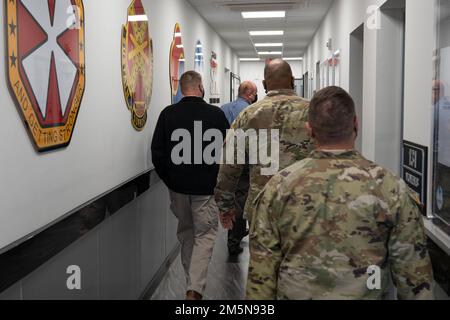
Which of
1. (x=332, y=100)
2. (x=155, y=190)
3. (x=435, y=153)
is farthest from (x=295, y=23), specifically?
(x=332, y=100)

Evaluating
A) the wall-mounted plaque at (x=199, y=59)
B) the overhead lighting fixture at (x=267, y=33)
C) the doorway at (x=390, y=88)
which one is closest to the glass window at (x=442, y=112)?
the doorway at (x=390, y=88)

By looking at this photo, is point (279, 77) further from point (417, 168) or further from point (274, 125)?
point (417, 168)

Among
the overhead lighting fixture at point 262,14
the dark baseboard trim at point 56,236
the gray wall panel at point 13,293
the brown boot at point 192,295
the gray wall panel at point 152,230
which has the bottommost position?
the brown boot at point 192,295

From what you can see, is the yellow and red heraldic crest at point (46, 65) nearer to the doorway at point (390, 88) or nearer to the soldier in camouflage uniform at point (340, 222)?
the soldier in camouflage uniform at point (340, 222)

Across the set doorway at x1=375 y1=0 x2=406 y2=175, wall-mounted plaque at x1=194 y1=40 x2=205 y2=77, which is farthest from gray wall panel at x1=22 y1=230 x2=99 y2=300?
wall-mounted plaque at x1=194 y1=40 x2=205 y2=77

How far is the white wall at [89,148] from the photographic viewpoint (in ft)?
6.06

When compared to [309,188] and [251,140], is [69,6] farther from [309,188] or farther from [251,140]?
[309,188]

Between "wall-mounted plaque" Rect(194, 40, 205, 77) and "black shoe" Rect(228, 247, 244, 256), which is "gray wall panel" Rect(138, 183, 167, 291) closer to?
"black shoe" Rect(228, 247, 244, 256)

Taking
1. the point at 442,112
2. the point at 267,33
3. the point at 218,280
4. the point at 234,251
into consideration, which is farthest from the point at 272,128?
the point at 267,33

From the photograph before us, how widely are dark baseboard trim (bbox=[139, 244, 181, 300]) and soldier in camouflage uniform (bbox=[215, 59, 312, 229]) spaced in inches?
42.3

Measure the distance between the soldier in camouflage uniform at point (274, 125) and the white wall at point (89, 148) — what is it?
0.71 meters

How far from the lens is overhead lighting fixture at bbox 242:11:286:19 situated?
727cm

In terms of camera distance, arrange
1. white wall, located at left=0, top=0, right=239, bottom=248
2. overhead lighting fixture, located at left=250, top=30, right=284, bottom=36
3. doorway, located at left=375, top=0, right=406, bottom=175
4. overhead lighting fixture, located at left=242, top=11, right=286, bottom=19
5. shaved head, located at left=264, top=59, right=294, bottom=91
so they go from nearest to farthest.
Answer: white wall, located at left=0, top=0, right=239, bottom=248 → shaved head, located at left=264, top=59, right=294, bottom=91 → doorway, located at left=375, top=0, right=406, bottom=175 → overhead lighting fixture, located at left=242, top=11, right=286, bottom=19 → overhead lighting fixture, located at left=250, top=30, right=284, bottom=36

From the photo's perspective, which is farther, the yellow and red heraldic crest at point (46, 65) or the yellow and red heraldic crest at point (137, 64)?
the yellow and red heraldic crest at point (137, 64)
